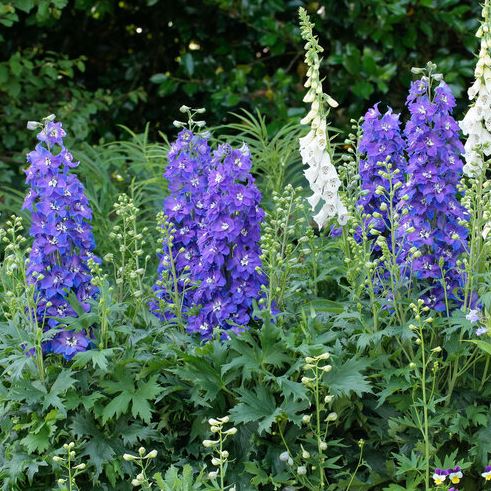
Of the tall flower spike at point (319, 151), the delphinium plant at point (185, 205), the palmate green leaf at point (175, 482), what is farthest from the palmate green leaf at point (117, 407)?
the tall flower spike at point (319, 151)

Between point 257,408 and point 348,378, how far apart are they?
33 cm

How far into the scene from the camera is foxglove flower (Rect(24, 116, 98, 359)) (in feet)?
12.7

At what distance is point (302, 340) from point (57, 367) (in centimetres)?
91

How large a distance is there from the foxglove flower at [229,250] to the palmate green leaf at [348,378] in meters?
0.43

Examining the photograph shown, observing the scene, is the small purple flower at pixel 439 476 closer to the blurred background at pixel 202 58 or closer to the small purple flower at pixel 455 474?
the small purple flower at pixel 455 474

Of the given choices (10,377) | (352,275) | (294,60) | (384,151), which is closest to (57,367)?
(10,377)

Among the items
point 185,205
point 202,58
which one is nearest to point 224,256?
point 185,205

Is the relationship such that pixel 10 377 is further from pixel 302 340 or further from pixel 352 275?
pixel 352 275

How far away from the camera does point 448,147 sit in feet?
12.9

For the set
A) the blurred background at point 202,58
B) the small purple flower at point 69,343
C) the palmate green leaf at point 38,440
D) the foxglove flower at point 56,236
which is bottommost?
the palmate green leaf at point 38,440

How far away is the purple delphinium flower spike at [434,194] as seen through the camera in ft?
12.8

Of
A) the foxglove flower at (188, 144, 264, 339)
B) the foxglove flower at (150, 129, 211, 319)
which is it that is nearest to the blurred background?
the foxglove flower at (150, 129, 211, 319)

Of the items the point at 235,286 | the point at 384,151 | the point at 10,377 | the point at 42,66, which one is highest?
the point at 42,66

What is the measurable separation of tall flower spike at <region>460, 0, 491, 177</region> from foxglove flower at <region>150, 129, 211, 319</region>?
1.07 metres
